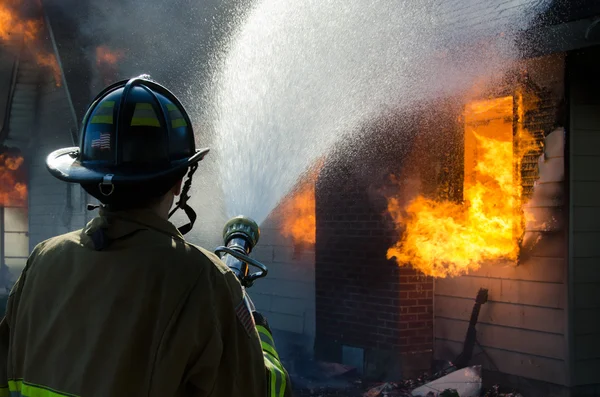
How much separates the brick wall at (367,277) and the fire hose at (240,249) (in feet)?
13.8

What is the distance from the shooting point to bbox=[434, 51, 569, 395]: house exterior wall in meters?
5.72

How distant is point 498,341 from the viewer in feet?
20.5

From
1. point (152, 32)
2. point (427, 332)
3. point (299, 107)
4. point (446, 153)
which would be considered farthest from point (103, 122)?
point (152, 32)

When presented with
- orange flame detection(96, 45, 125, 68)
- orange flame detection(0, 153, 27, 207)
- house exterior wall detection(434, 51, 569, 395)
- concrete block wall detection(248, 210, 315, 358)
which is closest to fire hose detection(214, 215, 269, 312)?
house exterior wall detection(434, 51, 569, 395)

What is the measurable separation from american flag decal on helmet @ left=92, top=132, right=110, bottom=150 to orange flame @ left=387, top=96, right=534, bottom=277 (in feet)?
15.9

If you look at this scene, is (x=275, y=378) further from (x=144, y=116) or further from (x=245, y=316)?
(x=144, y=116)

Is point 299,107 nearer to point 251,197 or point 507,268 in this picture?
point 251,197

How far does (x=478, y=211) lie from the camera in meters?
6.24

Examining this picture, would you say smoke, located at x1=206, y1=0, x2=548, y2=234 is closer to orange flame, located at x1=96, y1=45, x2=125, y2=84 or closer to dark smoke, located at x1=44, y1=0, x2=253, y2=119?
dark smoke, located at x1=44, y1=0, x2=253, y2=119

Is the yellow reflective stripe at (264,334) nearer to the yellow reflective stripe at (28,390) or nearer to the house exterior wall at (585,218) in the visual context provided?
the yellow reflective stripe at (28,390)

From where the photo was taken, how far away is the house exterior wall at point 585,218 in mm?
5641

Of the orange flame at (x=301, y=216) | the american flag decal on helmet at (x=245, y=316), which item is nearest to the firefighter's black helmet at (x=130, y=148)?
the american flag decal on helmet at (x=245, y=316)

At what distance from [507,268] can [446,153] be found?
52.8 inches

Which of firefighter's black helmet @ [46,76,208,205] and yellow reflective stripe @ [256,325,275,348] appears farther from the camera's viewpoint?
yellow reflective stripe @ [256,325,275,348]
